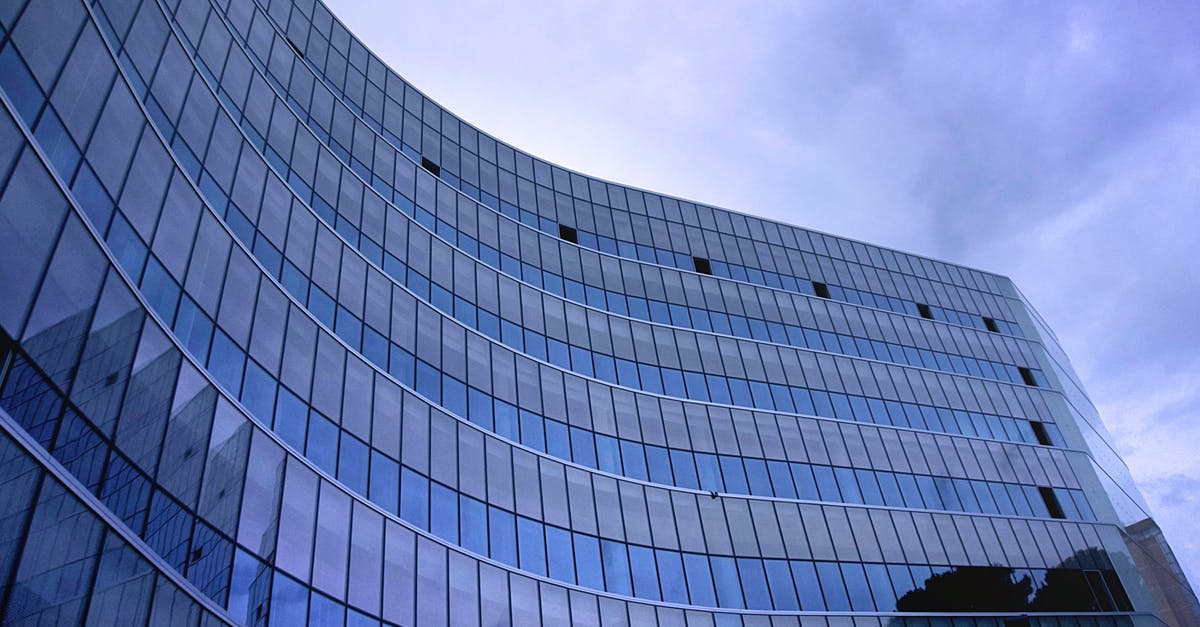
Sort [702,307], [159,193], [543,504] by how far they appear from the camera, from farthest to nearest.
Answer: [702,307] < [543,504] < [159,193]

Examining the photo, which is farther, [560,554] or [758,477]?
[758,477]

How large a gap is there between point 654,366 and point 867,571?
45.4 feet

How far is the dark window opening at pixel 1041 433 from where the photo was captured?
168 ft

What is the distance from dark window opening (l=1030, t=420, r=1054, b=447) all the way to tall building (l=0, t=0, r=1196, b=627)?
0.59 ft

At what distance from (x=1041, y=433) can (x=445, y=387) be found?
3916 centimetres

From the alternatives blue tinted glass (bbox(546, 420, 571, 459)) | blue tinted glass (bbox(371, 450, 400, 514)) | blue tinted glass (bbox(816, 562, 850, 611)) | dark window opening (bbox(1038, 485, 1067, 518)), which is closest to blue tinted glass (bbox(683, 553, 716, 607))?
blue tinted glass (bbox(816, 562, 850, 611))

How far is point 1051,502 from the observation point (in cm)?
4641

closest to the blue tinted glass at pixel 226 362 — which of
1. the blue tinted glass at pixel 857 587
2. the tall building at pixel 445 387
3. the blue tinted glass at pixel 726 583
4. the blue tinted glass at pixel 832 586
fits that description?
the tall building at pixel 445 387

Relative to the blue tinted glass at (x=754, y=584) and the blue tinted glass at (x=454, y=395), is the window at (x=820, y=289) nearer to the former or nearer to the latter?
the blue tinted glass at (x=754, y=584)

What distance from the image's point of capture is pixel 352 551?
75.3ft

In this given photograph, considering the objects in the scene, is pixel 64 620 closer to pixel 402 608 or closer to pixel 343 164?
pixel 402 608

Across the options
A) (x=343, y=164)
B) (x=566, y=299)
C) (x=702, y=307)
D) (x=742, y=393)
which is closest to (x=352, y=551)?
(x=343, y=164)

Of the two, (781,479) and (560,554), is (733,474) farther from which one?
(560,554)

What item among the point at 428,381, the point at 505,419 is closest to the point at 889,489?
the point at 505,419
